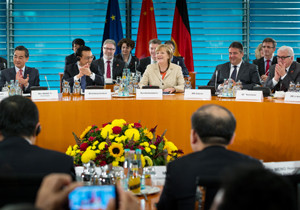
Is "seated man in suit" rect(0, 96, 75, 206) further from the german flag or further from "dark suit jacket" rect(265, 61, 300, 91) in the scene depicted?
the german flag

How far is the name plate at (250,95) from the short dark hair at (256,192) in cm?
304

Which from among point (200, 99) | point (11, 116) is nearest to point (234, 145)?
point (200, 99)

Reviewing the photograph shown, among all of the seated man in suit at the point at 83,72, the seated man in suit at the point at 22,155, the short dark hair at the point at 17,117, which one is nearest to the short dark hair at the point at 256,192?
the seated man in suit at the point at 22,155

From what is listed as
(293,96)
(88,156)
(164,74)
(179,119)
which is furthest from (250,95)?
(88,156)

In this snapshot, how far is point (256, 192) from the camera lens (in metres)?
0.72

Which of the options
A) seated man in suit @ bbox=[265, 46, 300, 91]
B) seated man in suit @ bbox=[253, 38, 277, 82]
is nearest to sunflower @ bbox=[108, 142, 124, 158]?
seated man in suit @ bbox=[265, 46, 300, 91]

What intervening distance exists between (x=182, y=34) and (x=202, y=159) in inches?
261

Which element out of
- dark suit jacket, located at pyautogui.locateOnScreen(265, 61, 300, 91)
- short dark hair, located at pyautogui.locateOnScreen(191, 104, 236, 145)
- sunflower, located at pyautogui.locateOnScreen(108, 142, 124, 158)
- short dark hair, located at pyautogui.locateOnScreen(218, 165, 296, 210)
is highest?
dark suit jacket, located at pyautogui.locateOnScreen(265, 61, 300, 91)

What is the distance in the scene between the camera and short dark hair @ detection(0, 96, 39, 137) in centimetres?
170

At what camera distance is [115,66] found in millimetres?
6145

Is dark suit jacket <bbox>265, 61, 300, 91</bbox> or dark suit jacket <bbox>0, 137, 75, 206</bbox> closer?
dark suit jacket <bbox>0, 137, 75, 206</bbox>

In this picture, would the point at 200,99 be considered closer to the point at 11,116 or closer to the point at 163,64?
the point at 163,64

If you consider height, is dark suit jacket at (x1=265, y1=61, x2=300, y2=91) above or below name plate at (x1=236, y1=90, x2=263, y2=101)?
above

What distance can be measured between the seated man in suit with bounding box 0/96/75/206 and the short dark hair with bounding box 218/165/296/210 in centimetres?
68
